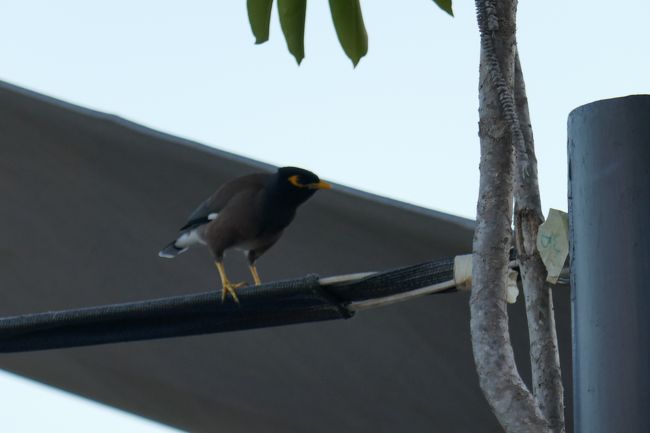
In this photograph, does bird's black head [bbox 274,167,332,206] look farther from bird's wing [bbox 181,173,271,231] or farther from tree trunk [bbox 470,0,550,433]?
tree trunk [bbox 470,0,550,433]

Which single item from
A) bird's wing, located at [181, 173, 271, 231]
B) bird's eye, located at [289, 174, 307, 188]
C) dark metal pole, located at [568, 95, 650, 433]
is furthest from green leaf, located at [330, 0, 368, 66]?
bird's eye, located at [289, 174, 307, 188]

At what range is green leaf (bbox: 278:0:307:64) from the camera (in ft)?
4.92

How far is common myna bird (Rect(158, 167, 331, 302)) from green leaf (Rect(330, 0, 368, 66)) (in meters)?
1.04

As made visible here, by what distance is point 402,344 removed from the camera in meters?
2.63

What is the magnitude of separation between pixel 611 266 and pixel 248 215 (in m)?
1.83

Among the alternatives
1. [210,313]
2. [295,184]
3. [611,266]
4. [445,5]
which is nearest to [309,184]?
[295,184]

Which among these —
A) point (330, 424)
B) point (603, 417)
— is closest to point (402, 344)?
point (330, 424)

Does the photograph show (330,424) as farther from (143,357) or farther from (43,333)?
(43,333)

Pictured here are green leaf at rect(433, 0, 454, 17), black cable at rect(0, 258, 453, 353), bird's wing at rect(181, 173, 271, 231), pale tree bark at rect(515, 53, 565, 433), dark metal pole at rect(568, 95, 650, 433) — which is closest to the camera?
dark metal pole at rect(568, 95, 650, 433)

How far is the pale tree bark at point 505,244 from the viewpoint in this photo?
42.6 inches

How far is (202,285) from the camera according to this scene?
9.56 ft

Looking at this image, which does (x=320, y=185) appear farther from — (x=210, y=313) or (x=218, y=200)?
(x=210, y=313)

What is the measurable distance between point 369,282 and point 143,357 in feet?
4.68

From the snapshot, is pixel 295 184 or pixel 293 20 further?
pixel 295 184
